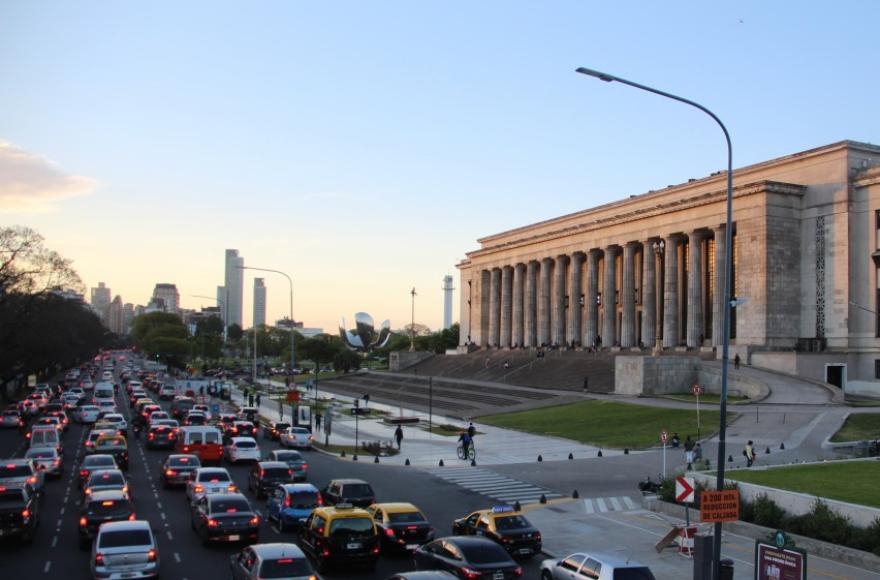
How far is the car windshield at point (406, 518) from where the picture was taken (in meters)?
23.6

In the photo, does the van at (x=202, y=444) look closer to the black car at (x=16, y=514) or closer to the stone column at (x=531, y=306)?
the black car at (x=16, y=514)

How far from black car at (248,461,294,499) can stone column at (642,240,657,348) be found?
58.2m

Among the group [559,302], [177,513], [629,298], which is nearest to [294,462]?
[177,513]

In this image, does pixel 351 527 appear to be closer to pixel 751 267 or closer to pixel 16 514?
pixel 16 514

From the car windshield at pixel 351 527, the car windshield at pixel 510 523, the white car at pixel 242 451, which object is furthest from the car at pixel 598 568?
the white car at pixel 242 451

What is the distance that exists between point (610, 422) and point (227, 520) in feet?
118

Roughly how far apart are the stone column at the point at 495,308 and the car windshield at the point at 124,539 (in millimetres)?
100204

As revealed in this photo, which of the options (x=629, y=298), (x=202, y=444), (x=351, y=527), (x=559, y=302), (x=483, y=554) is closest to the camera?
(x=483, y=554)

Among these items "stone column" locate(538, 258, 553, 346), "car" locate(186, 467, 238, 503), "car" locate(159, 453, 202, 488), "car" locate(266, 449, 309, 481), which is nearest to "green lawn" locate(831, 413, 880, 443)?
"car" locate(266, 449, 309, 481)

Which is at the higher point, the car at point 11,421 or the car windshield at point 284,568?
the car windshield at point 284,568

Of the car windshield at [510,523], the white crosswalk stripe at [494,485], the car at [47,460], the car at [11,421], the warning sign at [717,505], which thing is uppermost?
the warning sign at [717,505]

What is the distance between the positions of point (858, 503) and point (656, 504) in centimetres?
728

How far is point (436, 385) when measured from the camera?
306 feet

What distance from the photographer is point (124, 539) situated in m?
19.6
